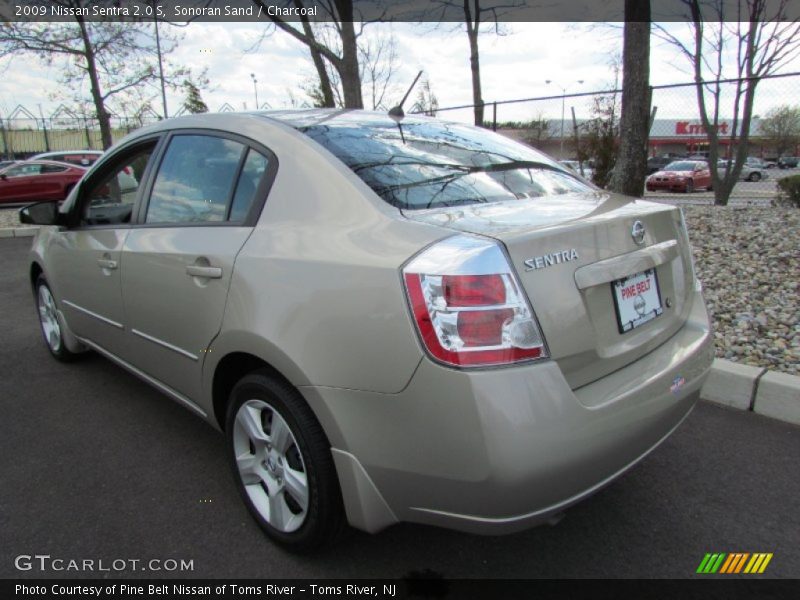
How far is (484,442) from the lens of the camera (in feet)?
5.08

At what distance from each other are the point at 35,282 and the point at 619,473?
14.4ft

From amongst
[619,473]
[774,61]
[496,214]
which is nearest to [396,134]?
[496,214]

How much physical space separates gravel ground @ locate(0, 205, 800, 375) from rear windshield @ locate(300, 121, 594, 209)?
6.35ft

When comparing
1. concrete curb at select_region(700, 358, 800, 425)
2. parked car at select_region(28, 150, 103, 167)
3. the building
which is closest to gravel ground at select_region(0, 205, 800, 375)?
concrete curb at select_region(700, 358, 800, 425)

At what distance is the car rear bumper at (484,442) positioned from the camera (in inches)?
61.5

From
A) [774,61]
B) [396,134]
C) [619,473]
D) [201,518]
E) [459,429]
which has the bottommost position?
[201,518]

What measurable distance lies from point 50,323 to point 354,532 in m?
3.30

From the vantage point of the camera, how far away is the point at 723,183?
40.1ft

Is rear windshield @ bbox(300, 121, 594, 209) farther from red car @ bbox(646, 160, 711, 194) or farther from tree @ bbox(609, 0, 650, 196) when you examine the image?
red car @ bbox(646, 160, 711, 194)

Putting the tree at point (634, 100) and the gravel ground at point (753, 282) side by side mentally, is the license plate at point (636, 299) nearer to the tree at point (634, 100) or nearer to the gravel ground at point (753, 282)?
the gravel ground at point (753, 282)

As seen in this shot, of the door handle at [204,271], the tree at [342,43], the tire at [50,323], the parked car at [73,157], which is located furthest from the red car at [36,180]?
the door handle at [204,271]

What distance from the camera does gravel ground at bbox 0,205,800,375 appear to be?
3729 millimetres

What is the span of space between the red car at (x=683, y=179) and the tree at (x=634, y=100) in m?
18.8

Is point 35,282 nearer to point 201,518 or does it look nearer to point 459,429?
point 201,518
